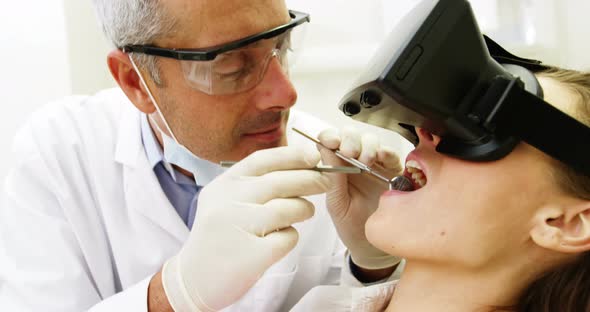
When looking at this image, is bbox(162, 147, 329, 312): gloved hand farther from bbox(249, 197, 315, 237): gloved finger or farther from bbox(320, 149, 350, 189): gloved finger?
bbox(320, 149, 350, 189): gloved finger

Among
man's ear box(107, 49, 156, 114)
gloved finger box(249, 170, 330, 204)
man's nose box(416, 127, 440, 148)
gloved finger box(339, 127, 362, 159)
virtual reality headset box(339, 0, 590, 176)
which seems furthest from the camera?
man's ear box(107, 49, 156, 114)

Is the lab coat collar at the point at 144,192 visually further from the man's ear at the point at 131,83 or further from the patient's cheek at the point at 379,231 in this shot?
the patient's cheek at the point at 379,231

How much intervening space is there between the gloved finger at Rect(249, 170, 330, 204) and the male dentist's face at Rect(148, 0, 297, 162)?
0.24 m

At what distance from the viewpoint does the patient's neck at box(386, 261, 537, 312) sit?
1088 millimetres

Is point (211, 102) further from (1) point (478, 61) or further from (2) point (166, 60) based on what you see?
(1) point (478, 61)

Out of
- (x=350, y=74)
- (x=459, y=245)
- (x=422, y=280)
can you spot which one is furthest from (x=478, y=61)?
(x=350, y=74)

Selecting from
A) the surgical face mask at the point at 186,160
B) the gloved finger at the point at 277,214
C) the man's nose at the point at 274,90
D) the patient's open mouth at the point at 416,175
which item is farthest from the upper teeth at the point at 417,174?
the surgical face mask at the point at 186,160

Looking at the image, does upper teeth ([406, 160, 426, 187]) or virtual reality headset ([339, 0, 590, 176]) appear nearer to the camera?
virtual reality headset ([339, 0, 590, 176])

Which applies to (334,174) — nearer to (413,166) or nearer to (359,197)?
(359,197)

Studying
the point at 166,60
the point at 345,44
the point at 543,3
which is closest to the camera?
the point at 166,60

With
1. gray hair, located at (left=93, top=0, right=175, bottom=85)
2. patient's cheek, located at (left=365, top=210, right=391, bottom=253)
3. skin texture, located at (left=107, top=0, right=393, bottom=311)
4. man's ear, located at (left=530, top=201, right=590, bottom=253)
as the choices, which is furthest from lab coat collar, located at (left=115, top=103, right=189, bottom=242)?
man's ear, located at (left=530, top=201, right=590, bottom=253)

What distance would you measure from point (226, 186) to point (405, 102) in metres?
0.54

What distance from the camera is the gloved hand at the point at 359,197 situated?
54.6 inches

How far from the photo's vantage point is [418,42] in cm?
87
